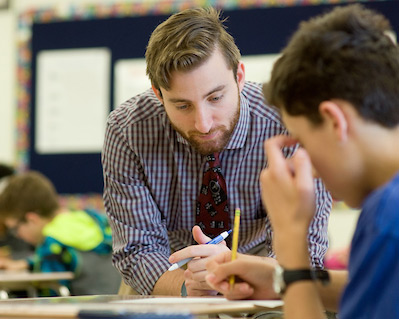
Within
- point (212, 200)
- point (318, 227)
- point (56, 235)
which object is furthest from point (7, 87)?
point (318, 227)

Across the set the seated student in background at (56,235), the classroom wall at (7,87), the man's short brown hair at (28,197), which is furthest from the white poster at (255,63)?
the classroom wall at (7,87)

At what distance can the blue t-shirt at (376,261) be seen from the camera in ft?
2.65

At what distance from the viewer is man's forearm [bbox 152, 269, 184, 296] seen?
1751mm

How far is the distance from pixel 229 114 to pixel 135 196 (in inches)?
15.4

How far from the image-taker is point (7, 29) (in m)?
5.07

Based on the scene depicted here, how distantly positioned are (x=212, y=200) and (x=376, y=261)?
1.09m

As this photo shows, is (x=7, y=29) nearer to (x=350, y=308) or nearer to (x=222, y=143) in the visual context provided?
(x=222, y=143)

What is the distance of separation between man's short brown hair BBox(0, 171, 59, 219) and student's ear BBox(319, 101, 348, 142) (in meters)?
3.34

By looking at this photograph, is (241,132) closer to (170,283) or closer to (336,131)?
(170,283)

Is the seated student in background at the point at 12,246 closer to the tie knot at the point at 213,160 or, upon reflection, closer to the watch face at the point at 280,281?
the tie knot at the point at 213,160

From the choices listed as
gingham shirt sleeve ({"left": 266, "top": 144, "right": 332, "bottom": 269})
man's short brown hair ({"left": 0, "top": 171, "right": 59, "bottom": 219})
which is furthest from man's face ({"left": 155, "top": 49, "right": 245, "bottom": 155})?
man's short brown hair ({"left": 0, "top": 171, "right": 59, "bottom": 219})

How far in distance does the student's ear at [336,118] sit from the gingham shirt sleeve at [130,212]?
104 centimetres

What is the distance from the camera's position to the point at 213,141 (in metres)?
1.80

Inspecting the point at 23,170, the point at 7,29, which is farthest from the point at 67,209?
the point at 7,29
